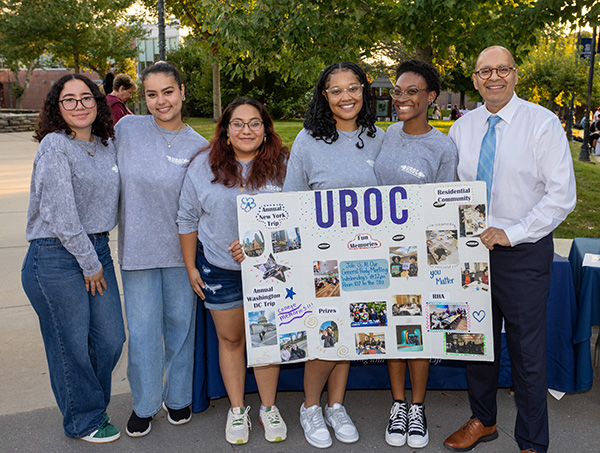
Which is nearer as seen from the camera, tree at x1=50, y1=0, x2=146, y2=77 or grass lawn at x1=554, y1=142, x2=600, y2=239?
grass lawn at x1=554, y1=142, x2=600, y2=239

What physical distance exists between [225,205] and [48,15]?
2896cm

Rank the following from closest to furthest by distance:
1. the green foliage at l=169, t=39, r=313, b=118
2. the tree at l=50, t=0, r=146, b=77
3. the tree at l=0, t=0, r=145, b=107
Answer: the green foliage at l=169, t=39, r=313, b=118 → the tree at l=0, t=0, r=145, b=107 → the tree at l=50, t=0, r=146, b=77

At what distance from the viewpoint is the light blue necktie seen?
3.01 metres

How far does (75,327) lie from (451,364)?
2.35 m

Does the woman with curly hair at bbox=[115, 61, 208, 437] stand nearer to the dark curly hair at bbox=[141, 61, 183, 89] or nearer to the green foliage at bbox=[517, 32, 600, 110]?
the dark curly hair at bbox=[141, 61, 183, 89]

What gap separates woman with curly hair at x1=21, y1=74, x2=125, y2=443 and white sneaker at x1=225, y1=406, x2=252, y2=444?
0.79 m

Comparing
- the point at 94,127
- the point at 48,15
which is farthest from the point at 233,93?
the point at 94,127

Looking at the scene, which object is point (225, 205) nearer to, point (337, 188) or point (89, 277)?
point (337, 188)

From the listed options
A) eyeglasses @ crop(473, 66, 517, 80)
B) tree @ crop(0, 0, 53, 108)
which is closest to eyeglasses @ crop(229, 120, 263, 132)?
eyeglasses @ crop(473, 66, 517, 80)

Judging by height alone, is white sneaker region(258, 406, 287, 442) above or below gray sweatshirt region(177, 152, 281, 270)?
below

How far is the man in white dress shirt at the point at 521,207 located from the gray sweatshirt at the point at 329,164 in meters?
0.52

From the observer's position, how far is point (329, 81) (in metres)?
3.25

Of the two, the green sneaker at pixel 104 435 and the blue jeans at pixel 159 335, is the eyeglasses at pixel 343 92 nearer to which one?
the blue jeans at pixel 159 335

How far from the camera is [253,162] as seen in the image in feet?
10.8
